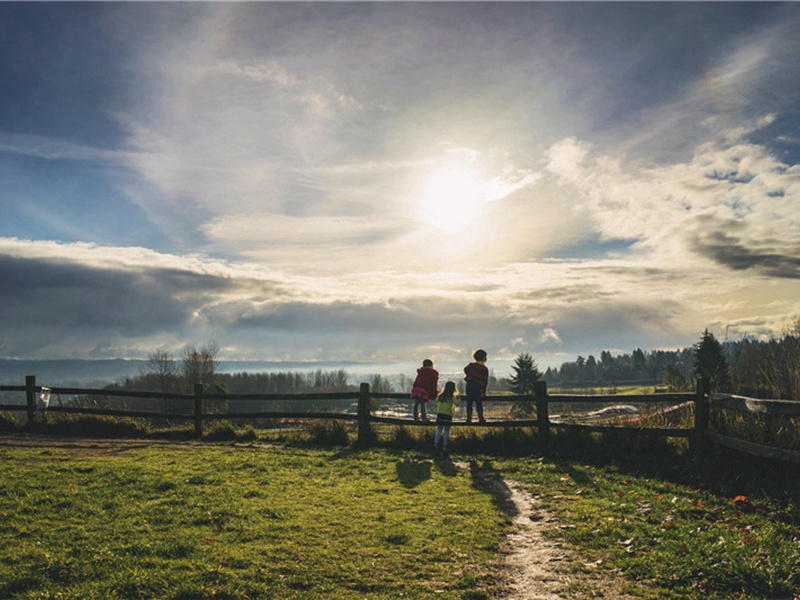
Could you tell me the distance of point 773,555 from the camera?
604cm

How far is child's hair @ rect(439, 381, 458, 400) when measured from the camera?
46.5 ft

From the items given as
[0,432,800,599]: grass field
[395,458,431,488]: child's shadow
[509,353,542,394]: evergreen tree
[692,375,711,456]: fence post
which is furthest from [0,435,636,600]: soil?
[509,353,542,394]: evergreen tree

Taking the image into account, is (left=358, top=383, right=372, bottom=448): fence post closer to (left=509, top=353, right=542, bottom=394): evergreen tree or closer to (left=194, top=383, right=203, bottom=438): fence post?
(left=194, top=383, right=203, bottom=438): fence post

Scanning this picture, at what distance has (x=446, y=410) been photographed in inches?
563

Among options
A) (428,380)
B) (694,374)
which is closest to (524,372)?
(694,374)

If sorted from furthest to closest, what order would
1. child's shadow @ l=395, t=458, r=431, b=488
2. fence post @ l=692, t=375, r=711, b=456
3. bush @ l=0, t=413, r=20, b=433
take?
bush @ l=0, t=413, r=20, b=433 < fence post @ l=692, t=375, r=711, b=456 < child's shadow @ l=395, t=458, r=431, b=488

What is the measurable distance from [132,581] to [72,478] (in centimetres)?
581

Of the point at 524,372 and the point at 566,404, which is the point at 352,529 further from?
the point at 524,372

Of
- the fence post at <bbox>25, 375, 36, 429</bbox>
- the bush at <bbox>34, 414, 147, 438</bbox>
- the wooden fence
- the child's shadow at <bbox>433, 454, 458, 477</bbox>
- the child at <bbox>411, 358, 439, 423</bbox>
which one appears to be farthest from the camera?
the fence post at <bbox>25, 375, 36, 429</bbox>

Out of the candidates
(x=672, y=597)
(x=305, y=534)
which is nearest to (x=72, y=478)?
(x=305, y=534)

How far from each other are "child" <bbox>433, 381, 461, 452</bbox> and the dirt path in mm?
5281

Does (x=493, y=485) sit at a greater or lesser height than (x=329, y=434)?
lesser

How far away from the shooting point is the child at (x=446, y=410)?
14.3m

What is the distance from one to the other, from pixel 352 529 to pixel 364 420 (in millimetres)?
8283
